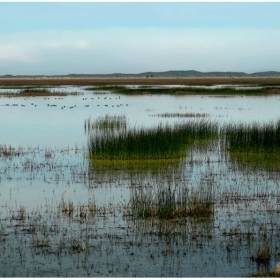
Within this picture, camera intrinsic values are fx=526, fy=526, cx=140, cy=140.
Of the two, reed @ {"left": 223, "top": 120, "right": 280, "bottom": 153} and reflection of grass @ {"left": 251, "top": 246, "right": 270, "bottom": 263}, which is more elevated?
reed @ {"left": 223, "top": 120, "right": 280, "bottom": 153}

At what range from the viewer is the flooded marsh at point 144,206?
21.6 ft

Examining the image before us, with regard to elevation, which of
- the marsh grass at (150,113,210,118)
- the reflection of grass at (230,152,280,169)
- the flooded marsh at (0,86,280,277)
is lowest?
the flooded marsh at (0,86,280,277)

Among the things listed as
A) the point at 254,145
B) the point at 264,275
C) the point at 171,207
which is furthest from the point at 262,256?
the point at 254,145

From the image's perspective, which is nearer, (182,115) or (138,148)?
(138,148)

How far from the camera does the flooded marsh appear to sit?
21.6 ft

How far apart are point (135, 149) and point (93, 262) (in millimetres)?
7073

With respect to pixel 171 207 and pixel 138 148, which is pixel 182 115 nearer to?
pixel 138 148

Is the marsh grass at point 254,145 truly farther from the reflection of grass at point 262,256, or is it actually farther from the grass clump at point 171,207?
the reflection of grass at point 262,256

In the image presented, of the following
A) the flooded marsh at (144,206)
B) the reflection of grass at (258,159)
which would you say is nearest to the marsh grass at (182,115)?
the flooded marsh at (144,206)

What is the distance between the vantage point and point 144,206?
8672 millimetres

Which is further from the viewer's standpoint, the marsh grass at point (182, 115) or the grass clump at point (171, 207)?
the marsh grass at point (182, 115)

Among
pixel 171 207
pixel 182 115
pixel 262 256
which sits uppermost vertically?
pixel 182 115

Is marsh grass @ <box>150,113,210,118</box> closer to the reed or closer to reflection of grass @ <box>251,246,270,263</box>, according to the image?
the reed

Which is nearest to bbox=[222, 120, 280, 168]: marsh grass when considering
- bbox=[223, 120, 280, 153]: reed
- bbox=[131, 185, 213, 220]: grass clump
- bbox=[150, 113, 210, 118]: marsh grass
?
bbox=[223, 120, 280, 153]: reed
